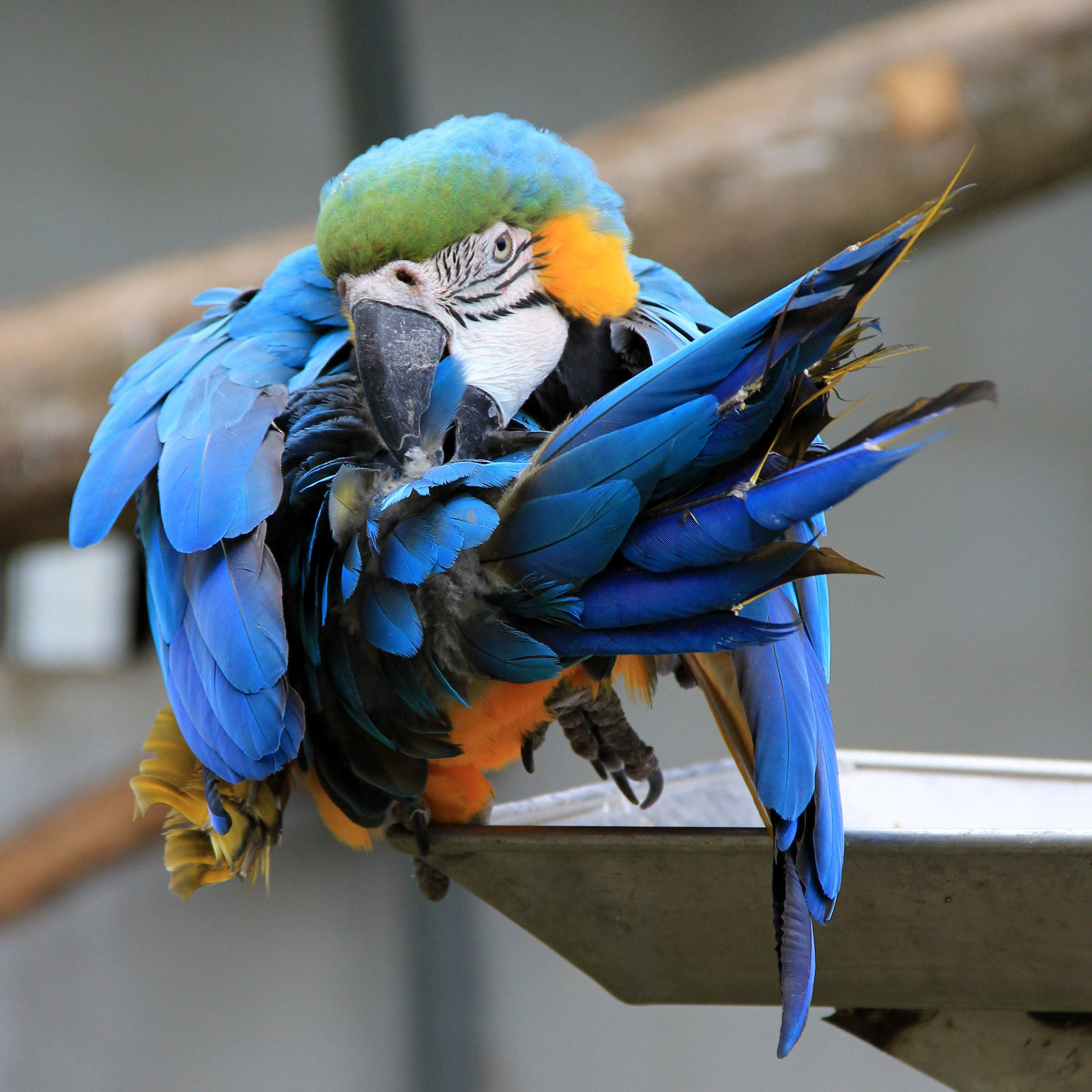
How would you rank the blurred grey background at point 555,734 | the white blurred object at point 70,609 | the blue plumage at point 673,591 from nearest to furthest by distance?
the blue plumage at point 673,591 < the blurred grey background at point 555,734 < the white blurred object at point 70,609

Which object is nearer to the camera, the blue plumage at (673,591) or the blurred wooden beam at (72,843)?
the blue plumage at (673,591)

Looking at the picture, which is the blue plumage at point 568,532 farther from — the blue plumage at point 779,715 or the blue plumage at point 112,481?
the blue plumage at point 112,481

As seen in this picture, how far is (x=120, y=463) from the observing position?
2.53 feet

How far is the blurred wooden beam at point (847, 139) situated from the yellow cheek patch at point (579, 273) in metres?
0.65

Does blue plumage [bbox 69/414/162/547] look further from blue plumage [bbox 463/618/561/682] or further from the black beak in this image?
blue plumage [bbox 463/618/561/682]

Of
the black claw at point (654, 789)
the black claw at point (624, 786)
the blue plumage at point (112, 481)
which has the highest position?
the blue plumage at point (112, 481)

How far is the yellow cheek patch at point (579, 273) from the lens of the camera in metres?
0.80

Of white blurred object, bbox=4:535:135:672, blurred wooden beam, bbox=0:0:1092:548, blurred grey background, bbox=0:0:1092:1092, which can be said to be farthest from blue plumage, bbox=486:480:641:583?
white blurred object, bbox=4:535:135:672

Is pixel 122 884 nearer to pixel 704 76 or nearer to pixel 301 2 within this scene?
pixel 301 2

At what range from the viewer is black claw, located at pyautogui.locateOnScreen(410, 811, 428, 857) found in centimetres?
72

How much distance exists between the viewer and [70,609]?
8.23ft

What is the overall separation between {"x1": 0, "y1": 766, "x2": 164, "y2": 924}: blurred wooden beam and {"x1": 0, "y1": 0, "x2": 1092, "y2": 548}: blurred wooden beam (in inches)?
22.1

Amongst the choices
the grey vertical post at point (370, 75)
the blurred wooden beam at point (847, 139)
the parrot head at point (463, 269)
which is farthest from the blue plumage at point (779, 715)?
the grey vertical post at point (370, 75)

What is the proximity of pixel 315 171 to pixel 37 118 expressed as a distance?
524 millimetres
